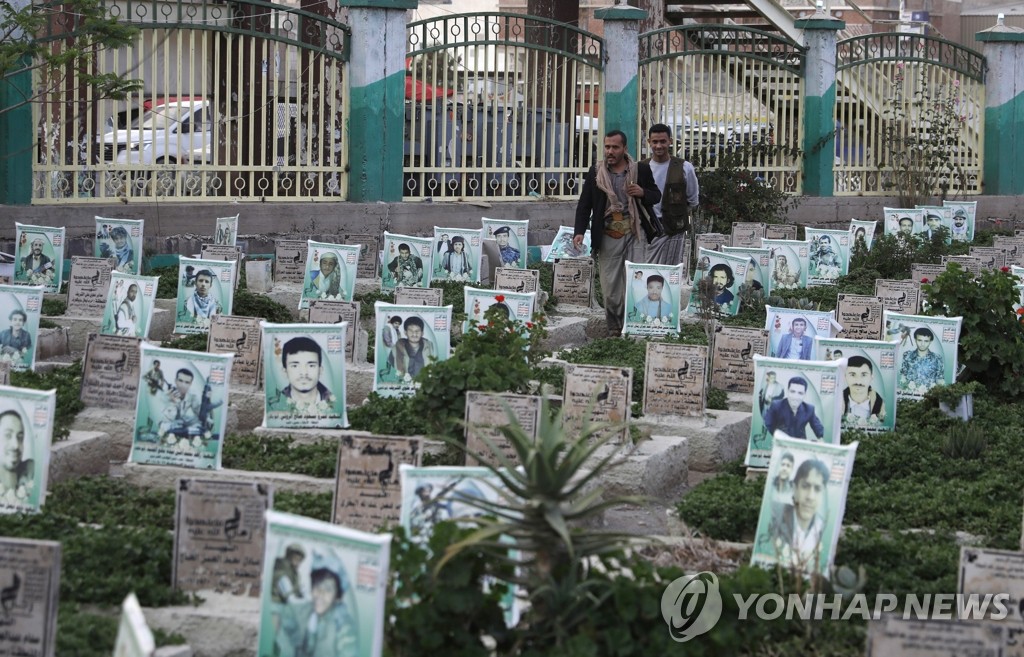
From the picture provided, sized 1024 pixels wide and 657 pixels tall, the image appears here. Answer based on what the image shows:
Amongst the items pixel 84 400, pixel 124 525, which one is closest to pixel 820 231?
pixel 84 400

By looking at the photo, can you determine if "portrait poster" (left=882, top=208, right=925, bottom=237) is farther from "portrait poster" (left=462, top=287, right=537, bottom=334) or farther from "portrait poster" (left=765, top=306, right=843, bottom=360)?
"portrait poster" (left=462, top=287, right=537, bottom=334)

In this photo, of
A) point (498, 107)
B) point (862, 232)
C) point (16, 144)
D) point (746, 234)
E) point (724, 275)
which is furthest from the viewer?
point (498, 107)

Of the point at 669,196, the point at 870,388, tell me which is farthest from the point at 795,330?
the point at 669,196

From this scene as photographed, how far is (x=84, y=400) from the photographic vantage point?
856cm

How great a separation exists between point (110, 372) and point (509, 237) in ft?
20.8

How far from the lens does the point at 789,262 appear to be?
45.2 ft

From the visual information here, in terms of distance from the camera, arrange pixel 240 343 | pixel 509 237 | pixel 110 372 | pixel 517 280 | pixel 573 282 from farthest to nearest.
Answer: pixel 509 237
pixel 573 282
pixel 517 280
pixel 240 343
pixel 110 372

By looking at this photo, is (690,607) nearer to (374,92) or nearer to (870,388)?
(870,388)

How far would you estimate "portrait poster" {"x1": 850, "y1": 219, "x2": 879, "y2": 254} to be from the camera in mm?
15648

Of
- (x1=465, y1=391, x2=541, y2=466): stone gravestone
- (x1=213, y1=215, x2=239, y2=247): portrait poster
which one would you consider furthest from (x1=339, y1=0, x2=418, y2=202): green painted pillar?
(x1=465, y1=391, x2=541, y2=466): stone gravestone

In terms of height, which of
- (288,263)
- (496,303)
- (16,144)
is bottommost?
(496,303)

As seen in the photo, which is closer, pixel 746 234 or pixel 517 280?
pixel 517 280

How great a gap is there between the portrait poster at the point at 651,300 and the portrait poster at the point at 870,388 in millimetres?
2598

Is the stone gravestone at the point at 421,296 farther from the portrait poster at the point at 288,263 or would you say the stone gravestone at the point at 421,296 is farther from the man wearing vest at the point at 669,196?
the portrait poster at the point at 288,263
